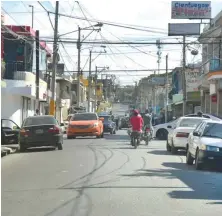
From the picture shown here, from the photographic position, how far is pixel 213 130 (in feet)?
55.4

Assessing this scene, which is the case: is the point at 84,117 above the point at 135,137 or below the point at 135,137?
above

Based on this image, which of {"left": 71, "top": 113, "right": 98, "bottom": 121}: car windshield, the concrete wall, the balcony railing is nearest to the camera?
{"left": 71, "top": 113, "right": 98, "bottom": 121}: car windshield

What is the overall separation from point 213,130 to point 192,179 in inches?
145

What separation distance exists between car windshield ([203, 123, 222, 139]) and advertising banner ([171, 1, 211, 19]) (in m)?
30.4

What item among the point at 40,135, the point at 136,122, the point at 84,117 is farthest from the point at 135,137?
the point at 84,117

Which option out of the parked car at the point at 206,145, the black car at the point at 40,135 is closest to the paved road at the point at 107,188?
the parked car at the point at 206,145

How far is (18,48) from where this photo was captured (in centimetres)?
3978

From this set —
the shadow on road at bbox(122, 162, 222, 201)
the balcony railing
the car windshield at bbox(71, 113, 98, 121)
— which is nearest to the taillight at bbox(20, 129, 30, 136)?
the shadow on road at bbox(122, 162, 222, 201)

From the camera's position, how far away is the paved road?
30.3ft

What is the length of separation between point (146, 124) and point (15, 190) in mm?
16392

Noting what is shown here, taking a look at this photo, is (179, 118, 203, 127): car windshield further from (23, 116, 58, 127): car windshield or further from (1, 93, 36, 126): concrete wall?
(1, 93, 36, 126): concrete wall

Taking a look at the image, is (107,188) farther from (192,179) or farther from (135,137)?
(135,137)

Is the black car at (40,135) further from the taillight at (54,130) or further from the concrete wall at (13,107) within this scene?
the concrete wall at (13,107)

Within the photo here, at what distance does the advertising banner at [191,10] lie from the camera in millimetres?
46594
